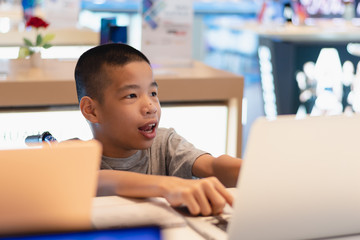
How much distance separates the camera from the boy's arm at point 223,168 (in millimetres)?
1573

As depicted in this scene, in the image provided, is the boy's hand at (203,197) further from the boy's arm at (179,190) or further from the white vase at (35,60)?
the white vase at (35,60)

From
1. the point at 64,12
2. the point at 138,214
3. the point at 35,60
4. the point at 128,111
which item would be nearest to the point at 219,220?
the point at 138,214

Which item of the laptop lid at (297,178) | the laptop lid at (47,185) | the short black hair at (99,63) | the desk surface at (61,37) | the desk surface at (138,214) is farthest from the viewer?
the desk surface at (61,37)

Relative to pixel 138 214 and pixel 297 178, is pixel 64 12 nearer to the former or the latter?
pixel 138 214

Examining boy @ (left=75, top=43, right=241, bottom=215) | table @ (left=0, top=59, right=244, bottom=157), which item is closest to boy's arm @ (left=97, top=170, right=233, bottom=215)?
boy @ (left=75, top=43, right=241, bottom=215)

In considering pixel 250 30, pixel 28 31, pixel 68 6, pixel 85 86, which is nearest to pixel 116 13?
pixel 250 30

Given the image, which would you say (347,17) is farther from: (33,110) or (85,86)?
(85,86)

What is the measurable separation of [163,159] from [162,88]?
1061mm

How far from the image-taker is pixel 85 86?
1772 millimetres

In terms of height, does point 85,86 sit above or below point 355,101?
above

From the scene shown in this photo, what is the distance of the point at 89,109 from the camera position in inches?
68.3

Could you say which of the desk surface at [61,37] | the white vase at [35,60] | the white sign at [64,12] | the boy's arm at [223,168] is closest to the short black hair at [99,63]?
the boy's arm at [223,168]

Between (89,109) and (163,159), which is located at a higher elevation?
(89,109)

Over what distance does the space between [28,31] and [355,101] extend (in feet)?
7.69
